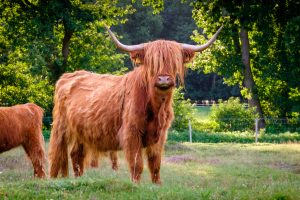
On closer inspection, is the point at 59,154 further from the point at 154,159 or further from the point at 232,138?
the point at 232,138

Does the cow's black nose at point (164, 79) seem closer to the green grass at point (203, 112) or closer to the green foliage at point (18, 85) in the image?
the green foliage at point (18, 85)

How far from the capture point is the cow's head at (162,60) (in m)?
7.67

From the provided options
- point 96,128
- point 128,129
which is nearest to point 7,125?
point 96,128

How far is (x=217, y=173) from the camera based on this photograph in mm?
12906

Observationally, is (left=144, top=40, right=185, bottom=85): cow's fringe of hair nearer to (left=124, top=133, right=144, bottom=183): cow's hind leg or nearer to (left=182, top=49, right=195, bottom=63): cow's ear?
(left=182, top=49, right=195, bottom=63): cow's ear

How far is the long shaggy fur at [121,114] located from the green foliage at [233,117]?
1989 centimetres

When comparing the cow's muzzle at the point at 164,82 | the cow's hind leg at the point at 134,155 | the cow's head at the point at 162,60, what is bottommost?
the cow's hind leg at the point at 134,155

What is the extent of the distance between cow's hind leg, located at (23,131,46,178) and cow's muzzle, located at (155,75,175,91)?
4248 mm

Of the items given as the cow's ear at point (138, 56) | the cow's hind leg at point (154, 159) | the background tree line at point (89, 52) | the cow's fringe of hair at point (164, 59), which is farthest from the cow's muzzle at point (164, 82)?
Answer: the background tree line at point (89, 52)

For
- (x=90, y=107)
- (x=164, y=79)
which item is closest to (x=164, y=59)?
(x=164, y=79)

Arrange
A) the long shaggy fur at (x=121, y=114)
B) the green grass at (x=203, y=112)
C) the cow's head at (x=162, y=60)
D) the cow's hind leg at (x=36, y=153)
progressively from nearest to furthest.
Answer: the cow's head at (x=162, y=60) < the long shaggy fur at (x=121, y=114) < the cow's hind leg at (x=36, y=153) < the green grass at (x=203, y=112)

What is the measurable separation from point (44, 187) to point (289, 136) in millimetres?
20425

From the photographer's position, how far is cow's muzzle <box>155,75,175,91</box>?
7.54 meters

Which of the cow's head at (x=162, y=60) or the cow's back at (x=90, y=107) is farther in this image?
the cow's back at (x=90, y=107)
